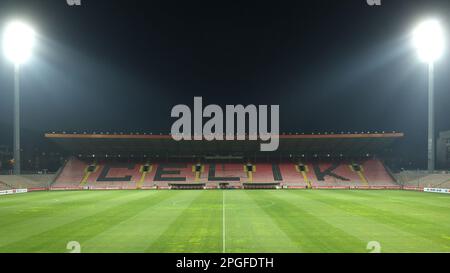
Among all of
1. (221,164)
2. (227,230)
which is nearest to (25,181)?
(221,164)

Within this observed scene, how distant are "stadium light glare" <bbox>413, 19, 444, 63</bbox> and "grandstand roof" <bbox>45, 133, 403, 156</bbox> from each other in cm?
1492

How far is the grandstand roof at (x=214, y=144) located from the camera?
59.5 m

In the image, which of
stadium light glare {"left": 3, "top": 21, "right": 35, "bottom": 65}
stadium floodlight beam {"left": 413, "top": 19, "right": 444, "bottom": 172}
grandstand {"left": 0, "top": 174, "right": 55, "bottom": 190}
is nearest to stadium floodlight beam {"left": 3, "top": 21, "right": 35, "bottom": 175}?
stadium light glare {"left": 3, "top": 21, "right": 35, "bottom": 65}

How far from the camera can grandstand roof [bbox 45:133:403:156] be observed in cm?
5950

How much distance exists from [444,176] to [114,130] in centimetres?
5672

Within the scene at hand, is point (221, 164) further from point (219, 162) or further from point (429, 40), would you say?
point (429, 40)

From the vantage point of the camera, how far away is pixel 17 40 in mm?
45594

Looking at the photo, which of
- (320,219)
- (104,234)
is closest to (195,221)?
(104,234)

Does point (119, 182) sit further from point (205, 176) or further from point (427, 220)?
point (427, 220)

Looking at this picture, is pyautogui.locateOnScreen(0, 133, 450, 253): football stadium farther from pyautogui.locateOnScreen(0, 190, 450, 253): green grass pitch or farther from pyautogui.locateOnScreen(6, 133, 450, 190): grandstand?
pyautogui.locateOnScreen(6, 133, 450, 190): grandstand

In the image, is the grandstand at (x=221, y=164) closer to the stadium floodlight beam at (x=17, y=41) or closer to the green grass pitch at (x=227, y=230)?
the stadium floodlight beam at (x=17, y=41)

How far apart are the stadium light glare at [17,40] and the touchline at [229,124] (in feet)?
76.3

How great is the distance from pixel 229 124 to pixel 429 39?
30407 millimetres
